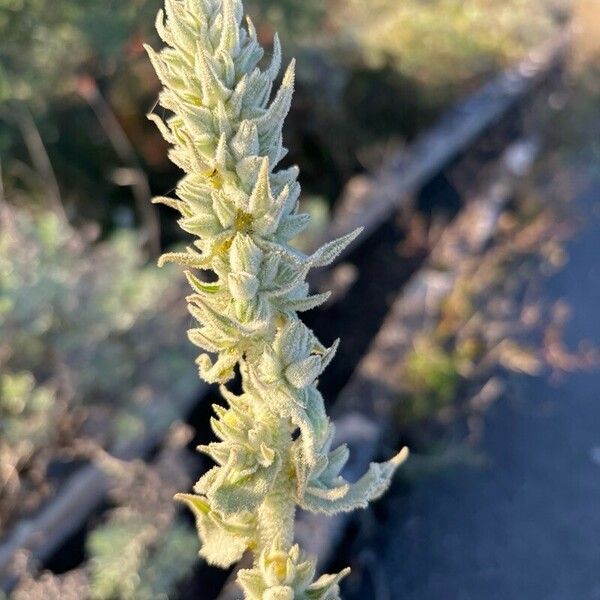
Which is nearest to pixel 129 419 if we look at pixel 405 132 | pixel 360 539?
pixel 360 539

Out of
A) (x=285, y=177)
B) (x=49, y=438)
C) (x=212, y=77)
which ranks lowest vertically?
(x=49, y=438)

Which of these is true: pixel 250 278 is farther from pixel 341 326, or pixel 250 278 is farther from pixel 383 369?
pixel 341 326

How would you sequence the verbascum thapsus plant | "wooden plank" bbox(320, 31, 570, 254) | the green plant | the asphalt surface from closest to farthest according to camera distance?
the verbascum thapsus plant < the green plant < the asphalt surface < "wooden plank" bbox(320, 31, 570, 254)

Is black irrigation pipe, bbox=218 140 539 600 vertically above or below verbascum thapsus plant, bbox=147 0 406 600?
below

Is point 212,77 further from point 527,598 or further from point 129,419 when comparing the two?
point 527,598

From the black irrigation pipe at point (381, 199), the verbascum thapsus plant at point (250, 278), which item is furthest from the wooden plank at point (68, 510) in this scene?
the verbascum thapsus plant at point (250, 278)

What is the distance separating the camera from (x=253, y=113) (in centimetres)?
62

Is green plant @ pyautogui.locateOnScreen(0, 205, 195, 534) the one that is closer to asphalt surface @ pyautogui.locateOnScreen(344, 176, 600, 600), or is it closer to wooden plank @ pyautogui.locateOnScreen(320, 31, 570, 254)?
asphalt surface @ pyautogui.locateOnScreen(344, 176, 600, 600)

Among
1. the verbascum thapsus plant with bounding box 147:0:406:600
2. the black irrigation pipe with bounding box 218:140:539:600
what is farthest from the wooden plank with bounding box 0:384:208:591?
the verbascum thapsus plant with bounding box 147:0:406:600

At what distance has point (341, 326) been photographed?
461 centimetres

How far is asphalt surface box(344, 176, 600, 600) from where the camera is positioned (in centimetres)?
317

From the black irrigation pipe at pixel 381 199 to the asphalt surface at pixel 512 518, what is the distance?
513 millimetres

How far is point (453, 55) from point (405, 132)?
0.90 m

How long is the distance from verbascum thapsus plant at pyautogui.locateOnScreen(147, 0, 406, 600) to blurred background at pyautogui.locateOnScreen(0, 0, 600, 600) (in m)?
1.98
